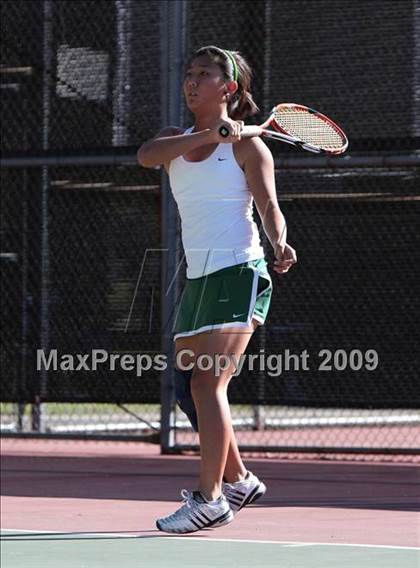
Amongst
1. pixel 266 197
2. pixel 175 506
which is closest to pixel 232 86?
pixel 266 197

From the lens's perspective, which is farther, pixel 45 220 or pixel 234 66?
pixel 45 220

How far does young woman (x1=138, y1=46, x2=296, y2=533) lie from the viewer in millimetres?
4762

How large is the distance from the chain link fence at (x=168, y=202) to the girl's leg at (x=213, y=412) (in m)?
3.73

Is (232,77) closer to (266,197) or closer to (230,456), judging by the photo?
(266,197)

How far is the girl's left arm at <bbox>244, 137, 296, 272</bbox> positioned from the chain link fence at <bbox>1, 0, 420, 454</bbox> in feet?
12.1

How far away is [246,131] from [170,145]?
0.94ft

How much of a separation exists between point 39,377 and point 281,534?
3916 mm

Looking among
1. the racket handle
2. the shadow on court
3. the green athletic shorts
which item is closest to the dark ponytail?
the racket handle

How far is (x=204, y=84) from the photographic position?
15.9 feet

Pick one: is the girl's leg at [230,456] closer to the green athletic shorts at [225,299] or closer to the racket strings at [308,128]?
the green athletic shorts at [225,299]

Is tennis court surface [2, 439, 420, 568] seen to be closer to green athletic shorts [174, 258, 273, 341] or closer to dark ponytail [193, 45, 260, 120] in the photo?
green athletic shorts [174, 258, 273, 341]

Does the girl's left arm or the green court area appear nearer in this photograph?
the girl's left arm

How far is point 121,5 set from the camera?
9266 millimetres

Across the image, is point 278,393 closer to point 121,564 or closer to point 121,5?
point 121,5
